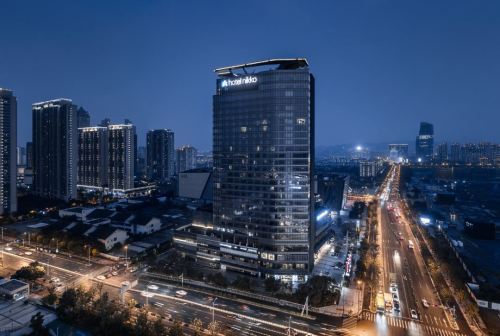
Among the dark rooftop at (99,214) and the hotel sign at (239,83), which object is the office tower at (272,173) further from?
the dark rooftop at (99,214)

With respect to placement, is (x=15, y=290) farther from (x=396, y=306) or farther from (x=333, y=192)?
(x=333, y=192)

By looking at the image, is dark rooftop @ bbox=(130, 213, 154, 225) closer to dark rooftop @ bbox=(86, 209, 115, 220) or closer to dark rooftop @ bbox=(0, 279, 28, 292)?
dark rooftop @ bbox=(86, 209, 115, 220)

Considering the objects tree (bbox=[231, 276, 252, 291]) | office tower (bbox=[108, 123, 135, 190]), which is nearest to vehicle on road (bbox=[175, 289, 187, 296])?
tree (bbox=[231, 276, 252, 291])

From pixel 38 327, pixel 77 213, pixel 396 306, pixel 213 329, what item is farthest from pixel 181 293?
pixel 77 213

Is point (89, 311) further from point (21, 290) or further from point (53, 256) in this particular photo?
point (53, 256)

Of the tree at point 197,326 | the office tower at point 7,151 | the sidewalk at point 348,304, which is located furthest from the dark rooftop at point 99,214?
the sidewalk at point 348,304

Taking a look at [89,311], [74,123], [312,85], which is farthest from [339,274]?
[74,123]
